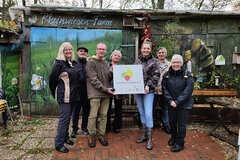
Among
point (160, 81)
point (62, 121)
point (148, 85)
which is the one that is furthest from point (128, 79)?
point (62, 121)

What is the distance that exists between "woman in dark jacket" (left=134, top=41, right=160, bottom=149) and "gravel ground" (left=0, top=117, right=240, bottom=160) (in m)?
1.24

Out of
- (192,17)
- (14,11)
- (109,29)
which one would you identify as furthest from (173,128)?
(14,11)

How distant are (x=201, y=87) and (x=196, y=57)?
109 centimetres

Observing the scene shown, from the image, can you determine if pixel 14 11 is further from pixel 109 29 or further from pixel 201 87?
pixel 201 87

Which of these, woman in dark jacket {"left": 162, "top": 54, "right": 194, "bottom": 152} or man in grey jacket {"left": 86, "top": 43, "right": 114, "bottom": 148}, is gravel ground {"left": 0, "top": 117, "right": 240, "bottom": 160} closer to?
man in grey jacket {"left": 86, "top": 43, "right": 114, "bottom": 148}

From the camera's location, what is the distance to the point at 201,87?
5.96m

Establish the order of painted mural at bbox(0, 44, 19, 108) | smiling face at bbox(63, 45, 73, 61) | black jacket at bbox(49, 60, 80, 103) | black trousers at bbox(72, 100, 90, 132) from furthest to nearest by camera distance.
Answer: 1. painted mural at bbox(0, 44, 19, 108)
2. black trousers at bbox(72, 100, 90, 132)
3. smiling face at bbox(63, 45, 73, 61)
4. black jacket at bbox(49, 60, 80, 103)

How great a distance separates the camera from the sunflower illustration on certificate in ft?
11.3

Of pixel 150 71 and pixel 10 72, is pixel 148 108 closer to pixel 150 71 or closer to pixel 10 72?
pixel 150 71

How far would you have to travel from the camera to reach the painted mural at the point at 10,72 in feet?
17.6

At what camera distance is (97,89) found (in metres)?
3.42

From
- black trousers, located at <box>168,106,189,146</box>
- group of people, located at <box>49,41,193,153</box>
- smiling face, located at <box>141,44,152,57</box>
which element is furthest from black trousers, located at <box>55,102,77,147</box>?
black trousers, located at <box>168,106,189,146</box>

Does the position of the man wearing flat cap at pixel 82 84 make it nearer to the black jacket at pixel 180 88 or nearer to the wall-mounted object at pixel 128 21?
the black jacket at pixel 180 88

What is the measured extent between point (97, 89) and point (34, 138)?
2.03 meters
